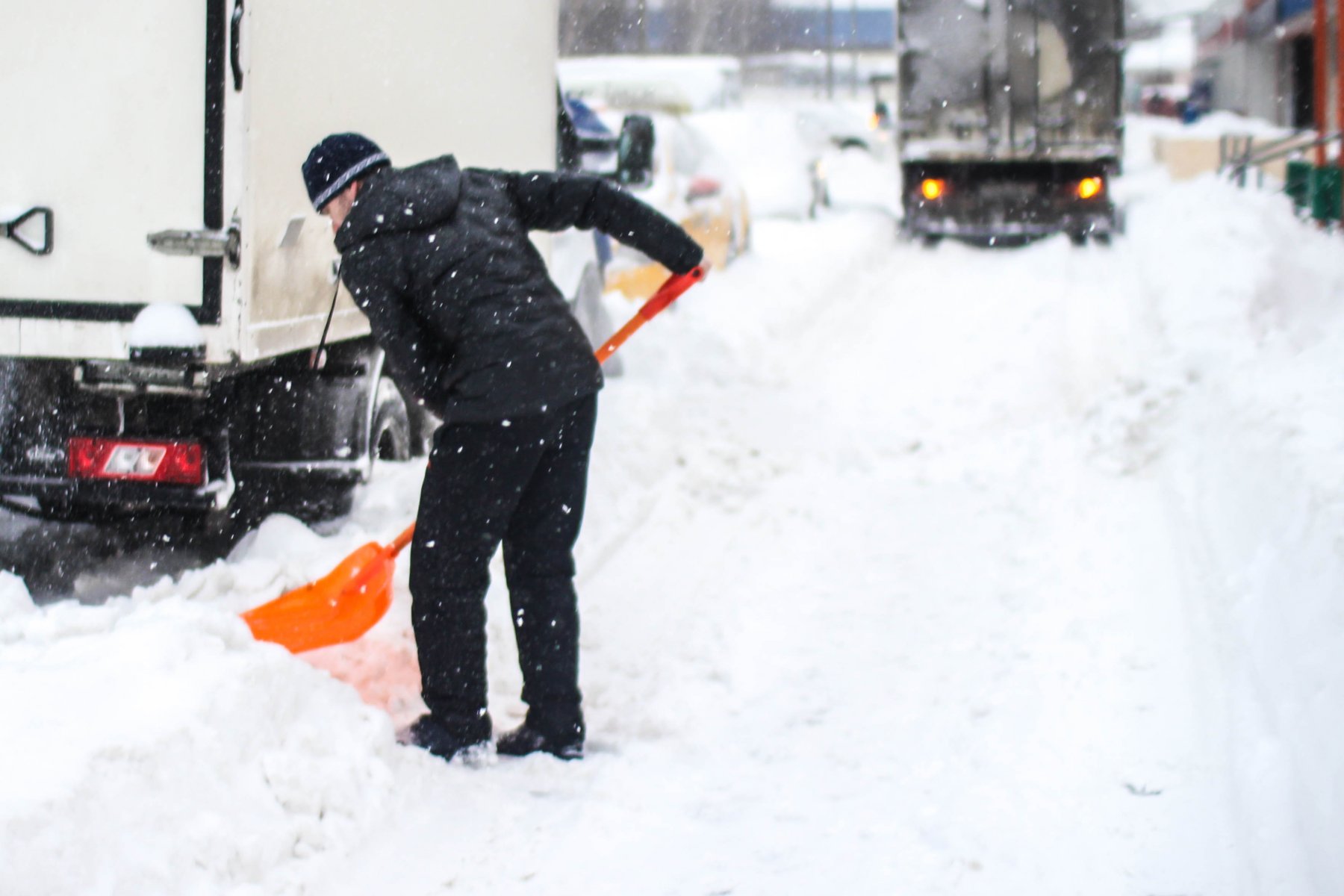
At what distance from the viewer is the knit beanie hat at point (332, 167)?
3596mm

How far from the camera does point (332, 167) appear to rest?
11.8 ft

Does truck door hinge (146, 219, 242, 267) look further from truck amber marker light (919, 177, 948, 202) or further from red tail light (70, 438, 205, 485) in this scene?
truck amber marker light (919, 177, 948, 202)

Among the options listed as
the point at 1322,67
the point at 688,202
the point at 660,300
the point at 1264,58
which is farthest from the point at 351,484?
the point at 1264,58

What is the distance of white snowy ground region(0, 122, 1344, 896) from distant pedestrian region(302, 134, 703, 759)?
22 cm

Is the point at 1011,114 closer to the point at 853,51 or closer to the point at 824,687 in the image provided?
the point at 824,687

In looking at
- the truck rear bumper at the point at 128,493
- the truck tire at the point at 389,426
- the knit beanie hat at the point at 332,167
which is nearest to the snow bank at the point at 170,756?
the truck rear bumper at the point at 128,493

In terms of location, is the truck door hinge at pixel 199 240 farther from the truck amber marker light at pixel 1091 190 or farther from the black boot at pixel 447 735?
the truck amber marker light at pixel 1091 190

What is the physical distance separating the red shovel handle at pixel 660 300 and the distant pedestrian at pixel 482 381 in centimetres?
6

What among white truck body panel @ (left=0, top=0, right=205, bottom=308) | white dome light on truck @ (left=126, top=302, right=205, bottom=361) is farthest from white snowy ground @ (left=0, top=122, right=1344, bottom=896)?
white truck body panel @ (left=0, top=0, right=205, bottom=308)

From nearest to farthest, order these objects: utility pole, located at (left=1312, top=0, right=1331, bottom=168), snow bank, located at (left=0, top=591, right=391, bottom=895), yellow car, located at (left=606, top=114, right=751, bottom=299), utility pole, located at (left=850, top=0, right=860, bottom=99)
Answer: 1. snow bank, located at (left=0, top=591, right=391, bottom=895)
2. yellow car, located at (left=606, top=114, right=751, bottom=299)
3. utility pole, located at (left=1312, top=0, right=1331, bottom=168)
4. utility pole, located at (left=850, top=0, right=860, bottom=99)

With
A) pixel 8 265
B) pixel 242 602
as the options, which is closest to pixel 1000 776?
pixel 242 602

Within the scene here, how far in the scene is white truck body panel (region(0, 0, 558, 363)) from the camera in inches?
159

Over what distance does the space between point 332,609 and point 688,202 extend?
9056 mm

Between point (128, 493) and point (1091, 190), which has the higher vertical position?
point (1091, 190)
